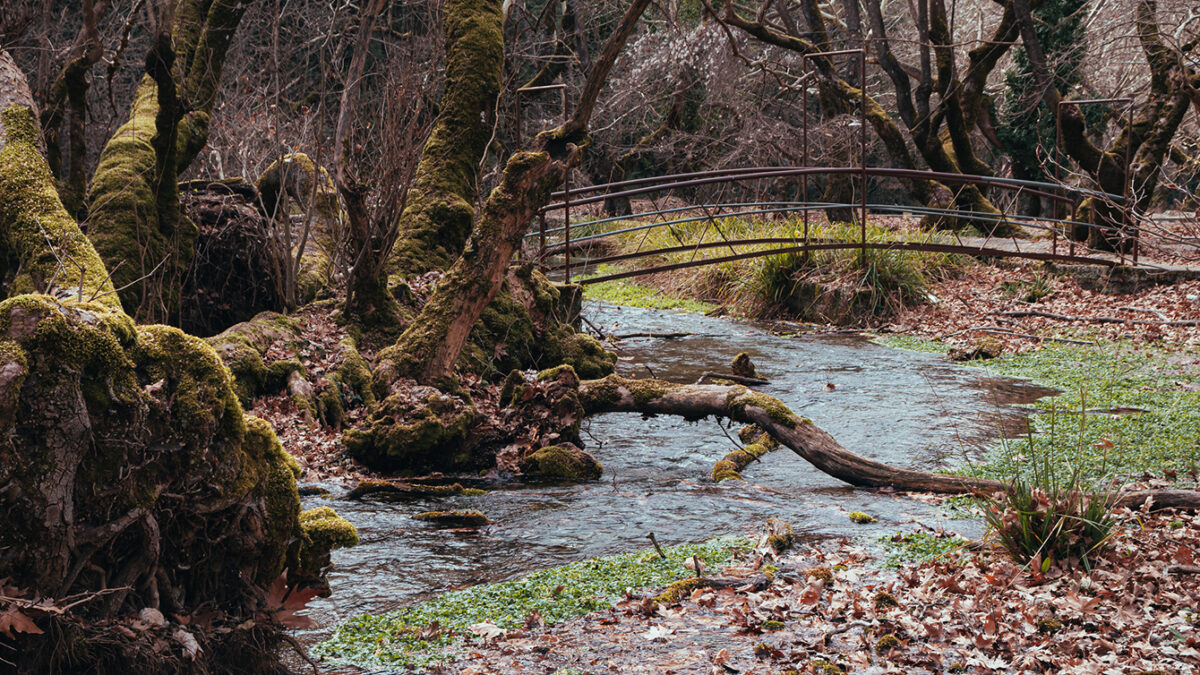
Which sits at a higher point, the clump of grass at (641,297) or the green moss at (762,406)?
the clump of grass at (641,297)

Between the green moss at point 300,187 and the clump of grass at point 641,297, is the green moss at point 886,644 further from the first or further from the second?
the clump of grass at point 641,297

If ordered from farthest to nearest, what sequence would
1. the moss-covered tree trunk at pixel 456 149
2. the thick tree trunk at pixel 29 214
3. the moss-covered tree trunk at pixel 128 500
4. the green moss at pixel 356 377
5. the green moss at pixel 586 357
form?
the moss-covered tree trunk at pixel 456 149 → the green moss at pixel 586 357 → the green moss at pixel 356 377 → the thick tree trunk at pixel 29 214 → the moss-covered tree trunk at pixel 128 500

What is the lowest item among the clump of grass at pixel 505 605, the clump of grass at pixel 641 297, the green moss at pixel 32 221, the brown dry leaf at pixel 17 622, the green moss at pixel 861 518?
the clump of grass at pixel 505 605

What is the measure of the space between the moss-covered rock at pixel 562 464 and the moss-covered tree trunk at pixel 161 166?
292cm

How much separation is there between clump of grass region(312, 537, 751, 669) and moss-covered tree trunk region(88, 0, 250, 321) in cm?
362

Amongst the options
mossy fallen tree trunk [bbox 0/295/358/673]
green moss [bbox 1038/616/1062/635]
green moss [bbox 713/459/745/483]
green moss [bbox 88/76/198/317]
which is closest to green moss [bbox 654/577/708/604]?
green moss [bbox 1038/616/1062/635]

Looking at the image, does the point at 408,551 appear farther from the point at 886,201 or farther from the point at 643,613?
the point at 886,201

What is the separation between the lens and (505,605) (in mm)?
4773

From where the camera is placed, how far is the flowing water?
213 inches

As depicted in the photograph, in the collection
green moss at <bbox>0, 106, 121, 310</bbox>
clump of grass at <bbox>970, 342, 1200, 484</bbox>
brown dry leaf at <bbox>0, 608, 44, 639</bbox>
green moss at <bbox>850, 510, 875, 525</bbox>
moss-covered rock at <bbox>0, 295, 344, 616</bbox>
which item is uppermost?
green moss at <bbox>0, 106, 121, 310</bbox>

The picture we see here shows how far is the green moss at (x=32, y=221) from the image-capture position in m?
5.36

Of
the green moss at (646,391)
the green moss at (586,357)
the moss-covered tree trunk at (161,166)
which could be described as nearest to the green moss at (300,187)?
the moss-covered tree trunk at (161,166)

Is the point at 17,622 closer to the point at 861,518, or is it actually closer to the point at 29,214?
the point at 29,214

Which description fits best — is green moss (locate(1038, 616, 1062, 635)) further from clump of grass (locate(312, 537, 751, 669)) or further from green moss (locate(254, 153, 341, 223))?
green moss (locate(254, 153, 341, 223))
